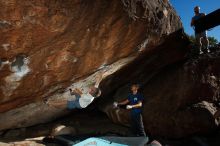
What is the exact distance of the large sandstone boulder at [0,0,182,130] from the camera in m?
6.73

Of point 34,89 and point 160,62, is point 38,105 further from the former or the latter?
point 160,62

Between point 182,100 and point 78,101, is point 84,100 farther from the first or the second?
point 182,100

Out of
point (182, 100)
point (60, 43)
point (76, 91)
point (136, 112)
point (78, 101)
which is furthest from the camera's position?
point (182, 100)

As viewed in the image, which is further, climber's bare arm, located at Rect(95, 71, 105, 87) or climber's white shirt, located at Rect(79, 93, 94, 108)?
climber's bare arm, located at Rect(95, 71, 105, 87)

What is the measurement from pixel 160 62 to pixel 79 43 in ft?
12.9

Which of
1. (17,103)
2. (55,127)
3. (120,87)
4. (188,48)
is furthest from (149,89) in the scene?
(17,103)

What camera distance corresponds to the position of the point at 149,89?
995 centimetres

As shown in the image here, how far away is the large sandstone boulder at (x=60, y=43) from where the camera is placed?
6734 mm

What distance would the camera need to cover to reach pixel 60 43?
741cm

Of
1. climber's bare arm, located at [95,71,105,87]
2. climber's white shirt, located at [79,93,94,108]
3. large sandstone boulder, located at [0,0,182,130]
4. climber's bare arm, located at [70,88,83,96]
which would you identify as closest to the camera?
large sandstone boulder, located at [0,0,182,130]

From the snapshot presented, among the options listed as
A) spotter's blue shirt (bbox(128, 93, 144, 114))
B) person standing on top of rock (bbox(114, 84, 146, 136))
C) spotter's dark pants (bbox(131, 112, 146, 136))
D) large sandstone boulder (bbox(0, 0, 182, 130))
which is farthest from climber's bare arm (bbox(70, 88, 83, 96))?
spotter's dark pants (bbox(131, 112, 146, 136))

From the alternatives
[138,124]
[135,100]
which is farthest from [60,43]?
[138,124]

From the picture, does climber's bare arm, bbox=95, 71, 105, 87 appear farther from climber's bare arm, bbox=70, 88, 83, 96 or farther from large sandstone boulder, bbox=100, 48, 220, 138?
climber's bare arm, bbox=70, 88, 83, 96

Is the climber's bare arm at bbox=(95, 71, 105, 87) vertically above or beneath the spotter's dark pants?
above
